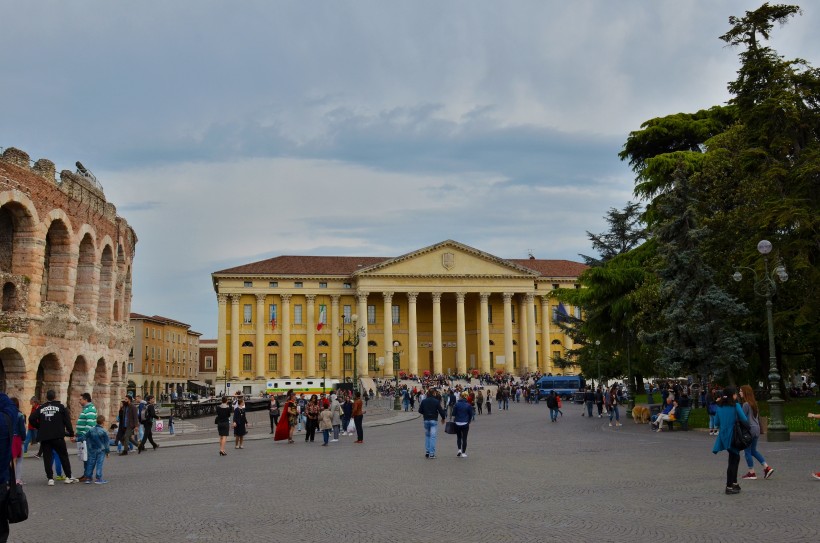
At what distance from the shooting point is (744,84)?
28.3 meters

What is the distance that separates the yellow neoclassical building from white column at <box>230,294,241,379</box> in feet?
0.39

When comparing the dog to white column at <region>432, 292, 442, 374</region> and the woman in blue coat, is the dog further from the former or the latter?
white column at <region>432, 292, 442, 374</region>

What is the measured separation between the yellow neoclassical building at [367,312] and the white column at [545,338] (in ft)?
0.65

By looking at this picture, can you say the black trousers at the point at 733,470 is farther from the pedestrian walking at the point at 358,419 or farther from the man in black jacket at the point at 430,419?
the pedestrian walking at the point at 358,419

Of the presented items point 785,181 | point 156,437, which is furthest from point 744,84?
point 156,437

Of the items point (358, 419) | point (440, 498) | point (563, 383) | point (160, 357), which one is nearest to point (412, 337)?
point (563, 383)

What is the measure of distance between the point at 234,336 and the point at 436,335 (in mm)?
24121

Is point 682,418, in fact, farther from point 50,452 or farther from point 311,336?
point 311,336

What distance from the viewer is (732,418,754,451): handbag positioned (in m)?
11.8

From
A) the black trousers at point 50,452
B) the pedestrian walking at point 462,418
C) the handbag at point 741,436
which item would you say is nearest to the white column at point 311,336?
the pedestrian walking at point 462,418

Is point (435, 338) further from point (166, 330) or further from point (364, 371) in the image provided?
point (166, 330)

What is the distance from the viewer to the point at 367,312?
9656 centimetres

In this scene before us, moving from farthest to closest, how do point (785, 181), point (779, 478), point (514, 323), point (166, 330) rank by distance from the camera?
1. point (166, 330)
2. point (514, 323)
3. point (785, 181)
4. point (779, 478)

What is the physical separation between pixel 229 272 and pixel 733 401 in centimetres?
8536
